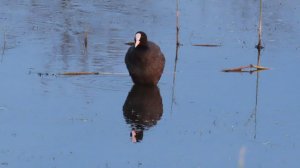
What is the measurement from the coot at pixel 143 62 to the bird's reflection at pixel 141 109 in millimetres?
150

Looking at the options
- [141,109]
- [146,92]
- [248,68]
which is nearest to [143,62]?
[146,92]

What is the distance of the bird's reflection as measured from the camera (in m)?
11.4

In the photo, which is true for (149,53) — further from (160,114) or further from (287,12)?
(287,12)

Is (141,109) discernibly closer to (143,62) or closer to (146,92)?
(146,92)

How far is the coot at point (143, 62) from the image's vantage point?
13.9 m

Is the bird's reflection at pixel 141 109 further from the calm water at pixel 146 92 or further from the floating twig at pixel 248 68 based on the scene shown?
the floating twig at pixel 248 68

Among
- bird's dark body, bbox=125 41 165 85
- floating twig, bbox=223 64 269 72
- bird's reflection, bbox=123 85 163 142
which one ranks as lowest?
bird's reflection, bbox=123 85 163 142

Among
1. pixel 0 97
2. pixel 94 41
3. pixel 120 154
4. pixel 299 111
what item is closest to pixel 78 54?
pixel 94 41

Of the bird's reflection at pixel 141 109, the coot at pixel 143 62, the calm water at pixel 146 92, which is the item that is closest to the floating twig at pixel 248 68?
the calm water at pixel 146 92

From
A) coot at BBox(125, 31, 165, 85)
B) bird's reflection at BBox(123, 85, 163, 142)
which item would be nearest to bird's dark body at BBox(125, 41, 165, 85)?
coot at BBox(125, 31, 165, 85)

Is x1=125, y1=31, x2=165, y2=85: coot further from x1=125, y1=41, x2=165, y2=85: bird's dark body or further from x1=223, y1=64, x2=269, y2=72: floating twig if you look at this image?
x1=223, y1=64, x2=269, y2=72: floating twig

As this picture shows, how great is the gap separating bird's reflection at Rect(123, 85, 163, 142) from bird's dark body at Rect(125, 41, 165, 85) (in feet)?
0.48

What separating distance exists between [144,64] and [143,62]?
0.13ft

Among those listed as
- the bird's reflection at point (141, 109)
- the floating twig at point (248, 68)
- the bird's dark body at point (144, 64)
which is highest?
the bird's dark body at point (144, 64)
